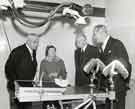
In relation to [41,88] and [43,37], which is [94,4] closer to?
[43,37]

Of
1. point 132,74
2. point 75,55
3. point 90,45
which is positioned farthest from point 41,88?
point 132,74

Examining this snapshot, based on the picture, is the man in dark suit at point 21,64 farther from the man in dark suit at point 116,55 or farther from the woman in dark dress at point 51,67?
the man in dark suit at point 116,55

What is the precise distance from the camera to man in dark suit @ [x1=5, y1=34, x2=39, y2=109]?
4.28 feet

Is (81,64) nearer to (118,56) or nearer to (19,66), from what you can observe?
(118,56)

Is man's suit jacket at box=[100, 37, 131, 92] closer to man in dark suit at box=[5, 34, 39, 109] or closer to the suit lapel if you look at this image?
the suit lapel

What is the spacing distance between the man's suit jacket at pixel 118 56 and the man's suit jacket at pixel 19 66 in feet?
1.55

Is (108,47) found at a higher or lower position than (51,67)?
higher

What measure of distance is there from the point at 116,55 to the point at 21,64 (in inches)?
23.1

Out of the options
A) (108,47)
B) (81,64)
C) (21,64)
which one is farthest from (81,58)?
(21,64)

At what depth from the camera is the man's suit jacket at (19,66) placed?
1307 millimetres

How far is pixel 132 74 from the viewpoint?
139cm

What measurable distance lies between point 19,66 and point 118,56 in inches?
24.1

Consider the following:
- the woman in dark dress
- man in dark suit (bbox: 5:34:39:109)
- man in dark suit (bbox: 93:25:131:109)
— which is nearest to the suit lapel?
man in dark suit (bbox: 93:25:131:109)

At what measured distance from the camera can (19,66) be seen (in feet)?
4.33
